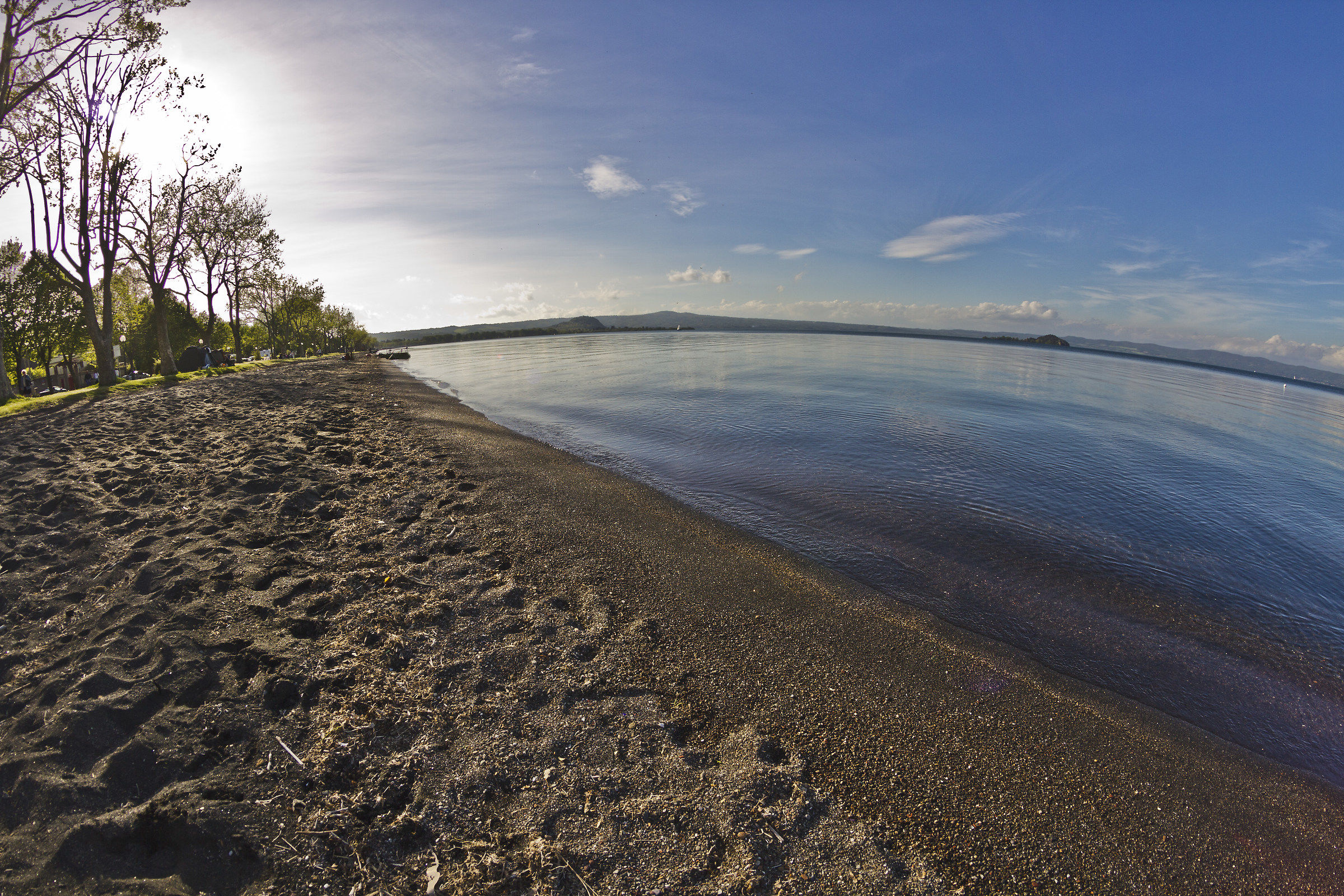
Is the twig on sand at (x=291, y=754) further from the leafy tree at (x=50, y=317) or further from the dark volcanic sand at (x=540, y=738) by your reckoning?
the leafy tree at (x=50, y=317)

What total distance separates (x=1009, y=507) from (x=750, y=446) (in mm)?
8343

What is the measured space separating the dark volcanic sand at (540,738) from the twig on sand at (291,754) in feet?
0.08

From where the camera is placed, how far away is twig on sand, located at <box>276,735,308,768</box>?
3824 millimetres

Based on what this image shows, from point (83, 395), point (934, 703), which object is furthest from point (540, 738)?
point (83, 395)

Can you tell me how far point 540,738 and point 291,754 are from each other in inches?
76.7

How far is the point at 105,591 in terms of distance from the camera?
237 inches

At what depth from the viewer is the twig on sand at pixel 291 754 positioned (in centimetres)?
382

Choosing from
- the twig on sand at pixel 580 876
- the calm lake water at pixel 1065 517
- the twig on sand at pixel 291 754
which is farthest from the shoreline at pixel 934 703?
Result: the twig on sand at pixel 291 754

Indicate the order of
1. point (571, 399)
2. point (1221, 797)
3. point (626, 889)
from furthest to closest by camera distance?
point (571, 399)
point (1221, 797)
point (626, 889)

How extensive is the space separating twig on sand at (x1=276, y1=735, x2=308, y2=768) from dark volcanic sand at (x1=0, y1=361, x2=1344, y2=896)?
0.08 ft

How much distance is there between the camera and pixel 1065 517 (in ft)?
40.9

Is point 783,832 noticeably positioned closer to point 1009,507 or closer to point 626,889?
point 626,889

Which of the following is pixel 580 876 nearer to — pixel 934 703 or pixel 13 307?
pixel 934 703

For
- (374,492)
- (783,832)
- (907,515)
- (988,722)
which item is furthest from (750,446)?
(783,832)
